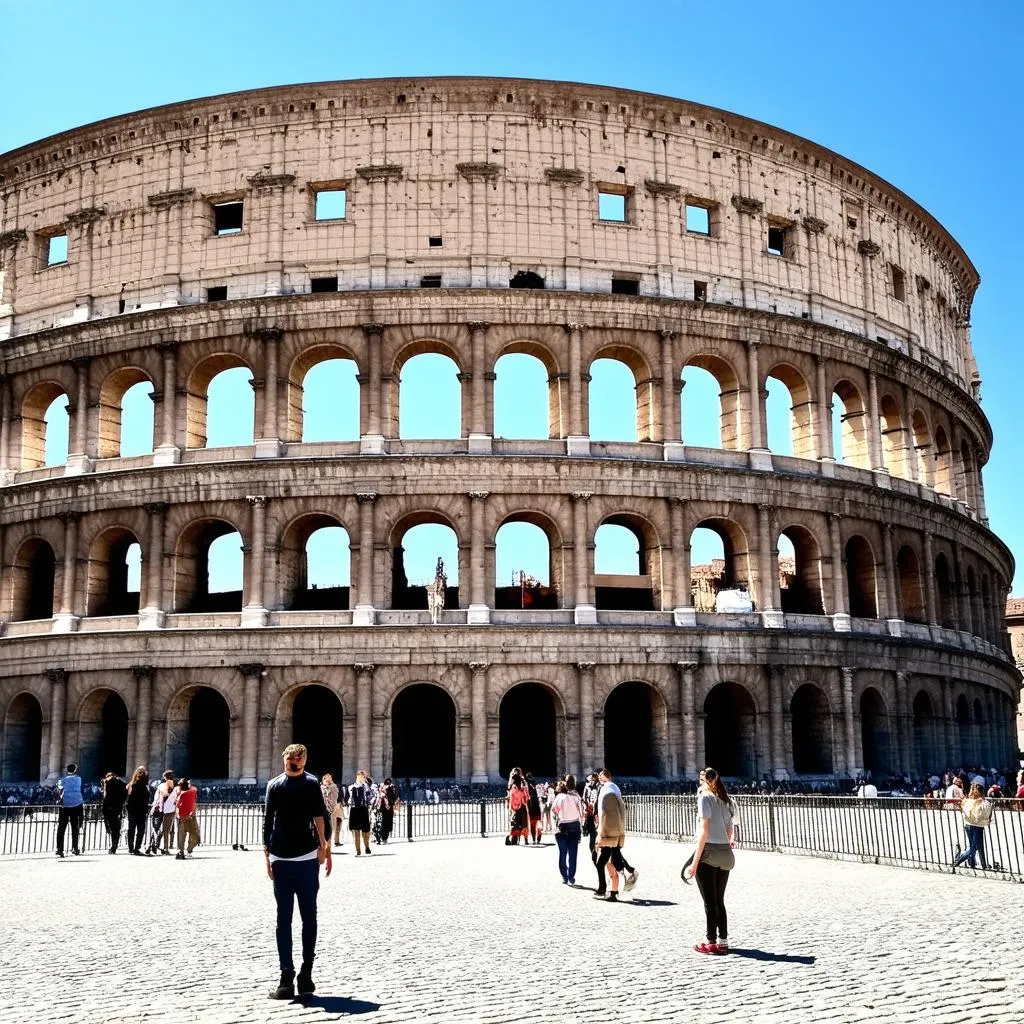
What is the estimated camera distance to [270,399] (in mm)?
32125

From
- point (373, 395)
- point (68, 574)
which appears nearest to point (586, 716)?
point (373, 395)

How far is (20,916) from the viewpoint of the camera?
38.5ft

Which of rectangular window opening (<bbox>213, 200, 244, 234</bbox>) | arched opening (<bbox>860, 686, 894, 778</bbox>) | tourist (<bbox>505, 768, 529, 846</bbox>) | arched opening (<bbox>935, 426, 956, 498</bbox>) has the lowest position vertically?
tourist (<bbox>505, 768, 529, 846</bbox>)

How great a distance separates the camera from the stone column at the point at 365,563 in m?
30.3

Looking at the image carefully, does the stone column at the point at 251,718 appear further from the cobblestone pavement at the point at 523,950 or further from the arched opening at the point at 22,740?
the cobblestone pavement at the point at 523,950

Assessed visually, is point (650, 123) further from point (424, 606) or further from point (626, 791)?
point (626, 791)

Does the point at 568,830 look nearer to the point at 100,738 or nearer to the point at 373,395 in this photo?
the point at 373,395

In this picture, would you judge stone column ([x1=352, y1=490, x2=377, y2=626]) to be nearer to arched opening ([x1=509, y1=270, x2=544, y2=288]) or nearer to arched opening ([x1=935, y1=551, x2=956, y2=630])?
arched opening ([x1=509, y1=270, x2=544, y2=288])

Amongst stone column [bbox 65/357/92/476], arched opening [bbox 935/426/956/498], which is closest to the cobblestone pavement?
stone column [bbox 65/357/92/476]

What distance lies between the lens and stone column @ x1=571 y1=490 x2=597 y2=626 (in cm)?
3089

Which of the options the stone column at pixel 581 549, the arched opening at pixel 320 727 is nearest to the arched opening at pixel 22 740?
the arched opening at pixel 320 727

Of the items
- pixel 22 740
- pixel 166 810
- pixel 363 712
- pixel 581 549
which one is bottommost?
pixel 166 810

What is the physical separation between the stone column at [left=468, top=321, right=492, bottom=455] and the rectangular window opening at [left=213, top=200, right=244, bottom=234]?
805cm

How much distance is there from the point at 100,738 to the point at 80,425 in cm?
860
